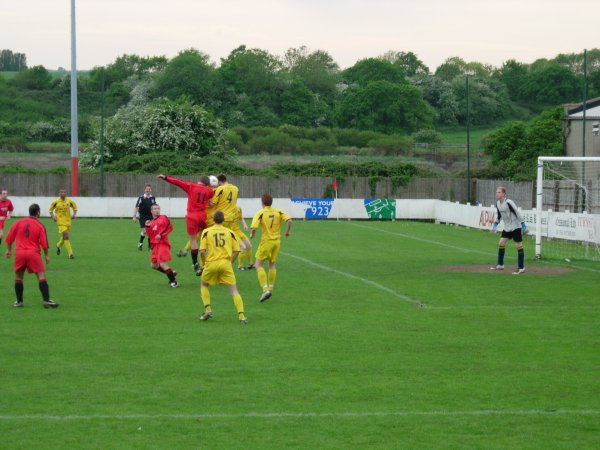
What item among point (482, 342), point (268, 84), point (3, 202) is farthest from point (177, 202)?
point (268, 84)

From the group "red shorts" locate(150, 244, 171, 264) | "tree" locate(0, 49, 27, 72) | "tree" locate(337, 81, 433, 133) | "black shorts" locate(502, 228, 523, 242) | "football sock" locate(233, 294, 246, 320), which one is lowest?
"football sock" locate(233, 294, 246, 320)

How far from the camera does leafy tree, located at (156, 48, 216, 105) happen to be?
115 meters

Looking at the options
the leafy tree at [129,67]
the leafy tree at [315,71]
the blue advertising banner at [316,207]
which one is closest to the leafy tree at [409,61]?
the leafy tree at [315,71]

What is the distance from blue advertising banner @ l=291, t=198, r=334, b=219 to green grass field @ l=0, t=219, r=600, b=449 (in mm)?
28487

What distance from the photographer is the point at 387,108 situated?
117 meters

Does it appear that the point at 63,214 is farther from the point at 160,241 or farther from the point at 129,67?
the point at 129,67

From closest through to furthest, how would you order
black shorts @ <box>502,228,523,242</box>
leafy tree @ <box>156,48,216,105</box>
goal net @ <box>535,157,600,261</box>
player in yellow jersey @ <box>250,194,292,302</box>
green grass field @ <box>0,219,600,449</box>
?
green grass field @ <box>0,219,600,449</box>
player in yellow jersey @ <box>250,194,292,302</box>
black shorts @ <box>502,228,523,242</box>
goal net @ <box>535,157,600,261</box>
leafy tree @ <box>156,48,216,105</box>

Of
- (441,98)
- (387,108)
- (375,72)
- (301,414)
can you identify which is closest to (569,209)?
(301,414)

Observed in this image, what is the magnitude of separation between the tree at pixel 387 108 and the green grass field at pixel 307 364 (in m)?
95.9

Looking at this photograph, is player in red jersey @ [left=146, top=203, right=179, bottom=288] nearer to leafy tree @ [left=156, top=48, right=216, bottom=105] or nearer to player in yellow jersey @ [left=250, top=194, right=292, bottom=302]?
player in yellow jersey @ [left=250, top=194, right=292, bottom=302]

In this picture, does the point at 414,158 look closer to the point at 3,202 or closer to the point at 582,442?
the point at 3,202

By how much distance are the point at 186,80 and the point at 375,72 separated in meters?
32.5

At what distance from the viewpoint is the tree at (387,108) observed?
385ft

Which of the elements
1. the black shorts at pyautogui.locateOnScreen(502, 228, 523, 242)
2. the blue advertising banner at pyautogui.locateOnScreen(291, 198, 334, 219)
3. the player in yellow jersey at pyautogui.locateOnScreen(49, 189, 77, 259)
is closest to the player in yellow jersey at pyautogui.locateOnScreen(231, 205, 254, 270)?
the player in yellow jersey at pyautogui.locateOnScreen(49, 189, 77, 259)
